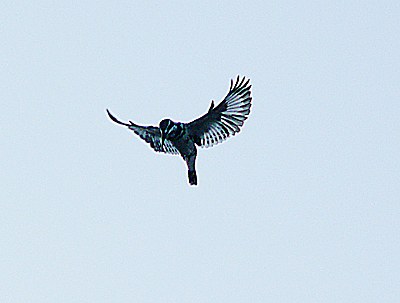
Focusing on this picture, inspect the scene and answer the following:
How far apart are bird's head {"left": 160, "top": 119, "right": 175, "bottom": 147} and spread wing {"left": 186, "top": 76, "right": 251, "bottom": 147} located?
1568 millimetres

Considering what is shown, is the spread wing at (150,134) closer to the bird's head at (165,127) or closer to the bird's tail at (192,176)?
the bird's tail at (192,176)

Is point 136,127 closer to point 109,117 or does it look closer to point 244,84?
point 109,117

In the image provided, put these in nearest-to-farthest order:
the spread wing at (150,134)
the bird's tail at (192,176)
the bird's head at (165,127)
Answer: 1. the bird's head at (165,127)
2. the bird's tail at (192,176)
3. the spread wing at (150,134)

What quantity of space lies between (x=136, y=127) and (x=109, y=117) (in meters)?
1.23

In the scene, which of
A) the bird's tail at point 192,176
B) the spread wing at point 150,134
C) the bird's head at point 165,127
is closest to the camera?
the bird's head at point 165,127

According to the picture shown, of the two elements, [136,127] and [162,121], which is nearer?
[162,121]

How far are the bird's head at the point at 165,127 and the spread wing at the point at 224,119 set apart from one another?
157cm

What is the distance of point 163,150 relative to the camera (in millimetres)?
47125

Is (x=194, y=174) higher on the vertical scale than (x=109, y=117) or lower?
lower

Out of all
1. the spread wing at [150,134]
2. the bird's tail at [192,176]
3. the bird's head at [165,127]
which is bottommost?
the bird's tail at [192,176]

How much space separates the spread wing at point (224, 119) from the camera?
4531cm

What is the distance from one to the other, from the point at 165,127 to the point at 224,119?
3.14m

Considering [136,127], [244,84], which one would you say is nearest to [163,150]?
[136,127]

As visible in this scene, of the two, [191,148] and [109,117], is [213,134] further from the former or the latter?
[109,117]
